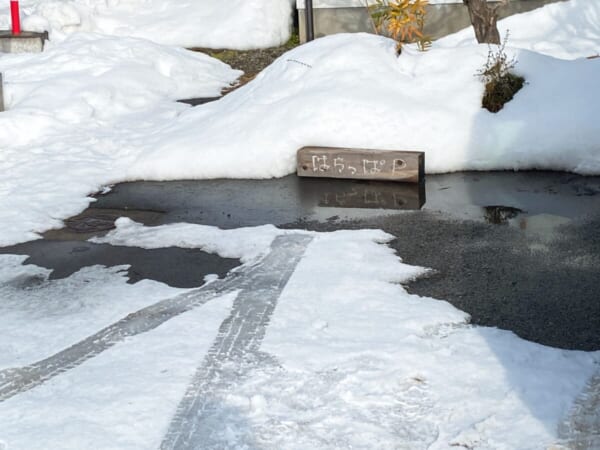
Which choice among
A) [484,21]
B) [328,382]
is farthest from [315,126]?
[328,382]

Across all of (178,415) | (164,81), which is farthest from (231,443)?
(164,81)

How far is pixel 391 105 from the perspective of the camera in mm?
9703

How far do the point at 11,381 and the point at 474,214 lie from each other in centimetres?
434

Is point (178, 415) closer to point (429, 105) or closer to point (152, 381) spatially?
point (152, 381)

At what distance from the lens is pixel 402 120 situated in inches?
376

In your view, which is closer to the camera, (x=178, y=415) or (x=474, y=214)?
(x=178, y=415)

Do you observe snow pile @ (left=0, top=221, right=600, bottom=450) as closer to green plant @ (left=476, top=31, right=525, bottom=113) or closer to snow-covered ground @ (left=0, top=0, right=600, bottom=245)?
snow-covered ground @ (left=0, top=0, right=600, bottom=245)

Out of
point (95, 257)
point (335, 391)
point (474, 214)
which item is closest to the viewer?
point (335, 391)

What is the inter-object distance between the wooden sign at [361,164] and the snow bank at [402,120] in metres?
0.28

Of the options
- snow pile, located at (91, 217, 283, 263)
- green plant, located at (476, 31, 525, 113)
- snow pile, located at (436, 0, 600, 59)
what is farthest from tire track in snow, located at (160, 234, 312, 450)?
snow pile, located at (436, 0, 600, 59)

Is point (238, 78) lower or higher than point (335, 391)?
higher

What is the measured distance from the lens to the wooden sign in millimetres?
8891

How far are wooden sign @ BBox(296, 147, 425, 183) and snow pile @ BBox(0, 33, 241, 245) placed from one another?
2065 mm

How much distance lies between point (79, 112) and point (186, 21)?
19.2 feet
